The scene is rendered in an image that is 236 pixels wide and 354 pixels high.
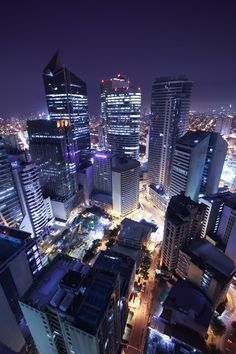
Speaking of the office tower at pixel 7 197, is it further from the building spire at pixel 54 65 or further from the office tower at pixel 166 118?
the office tower at pixel 166 118

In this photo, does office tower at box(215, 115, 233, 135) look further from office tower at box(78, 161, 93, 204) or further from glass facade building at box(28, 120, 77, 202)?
glass facade building at box(28, 120, 77, 202)

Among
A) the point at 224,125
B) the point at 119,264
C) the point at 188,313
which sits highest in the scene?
the point at 224,125

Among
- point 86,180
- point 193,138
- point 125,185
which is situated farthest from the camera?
point 86,180

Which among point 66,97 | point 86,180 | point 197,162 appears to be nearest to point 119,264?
point 197,162

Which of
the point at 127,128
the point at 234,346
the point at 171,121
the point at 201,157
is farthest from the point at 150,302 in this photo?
the point at 127,128

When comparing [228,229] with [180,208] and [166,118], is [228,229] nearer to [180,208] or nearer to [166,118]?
[180,208]

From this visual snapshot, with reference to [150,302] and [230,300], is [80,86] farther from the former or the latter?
[230,300]
